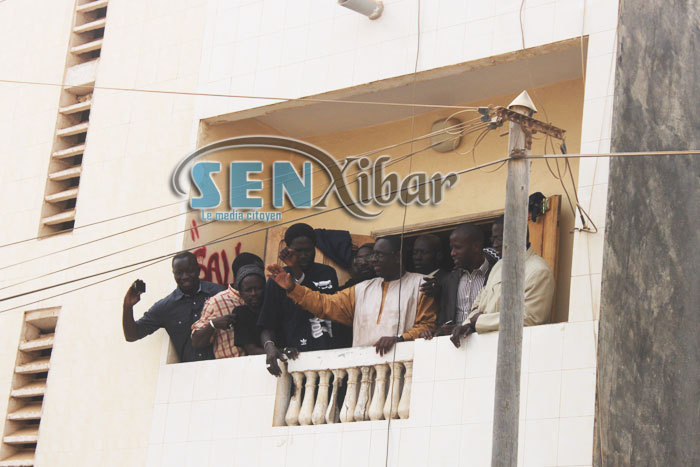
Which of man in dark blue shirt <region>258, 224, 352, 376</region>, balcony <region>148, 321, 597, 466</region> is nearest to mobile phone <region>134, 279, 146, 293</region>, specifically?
balcony <region>148, 321, 597, 466</region>

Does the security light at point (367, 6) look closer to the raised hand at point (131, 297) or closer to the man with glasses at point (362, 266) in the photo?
the man with glasses at point (362, 266)

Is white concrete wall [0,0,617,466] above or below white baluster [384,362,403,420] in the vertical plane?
above

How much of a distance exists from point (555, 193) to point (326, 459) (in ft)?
10.6

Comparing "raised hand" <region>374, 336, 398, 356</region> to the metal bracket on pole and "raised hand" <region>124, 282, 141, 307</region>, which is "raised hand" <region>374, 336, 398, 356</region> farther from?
"raised hand" <region>124, 282, 141, 307</region>

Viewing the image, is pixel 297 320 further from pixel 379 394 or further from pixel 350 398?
pixel 379 394

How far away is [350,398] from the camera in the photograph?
34.6 ft

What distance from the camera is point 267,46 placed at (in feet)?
40.9

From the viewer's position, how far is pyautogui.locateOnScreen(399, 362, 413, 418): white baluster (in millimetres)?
10188

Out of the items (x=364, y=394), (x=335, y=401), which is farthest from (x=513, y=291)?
(x=335, y=401)

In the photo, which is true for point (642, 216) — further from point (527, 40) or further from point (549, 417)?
point (527, 40)

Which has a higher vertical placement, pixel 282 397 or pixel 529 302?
pixel 529 302

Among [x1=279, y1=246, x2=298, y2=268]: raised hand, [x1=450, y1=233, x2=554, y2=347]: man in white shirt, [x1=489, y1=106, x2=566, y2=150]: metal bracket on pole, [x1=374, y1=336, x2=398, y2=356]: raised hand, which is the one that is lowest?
[x1=374, y1=336, x2=398, y2=356]: raised hand

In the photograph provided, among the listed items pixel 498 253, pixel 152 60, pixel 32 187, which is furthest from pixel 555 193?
pixel 32 187

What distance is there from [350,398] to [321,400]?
11.7 inches
